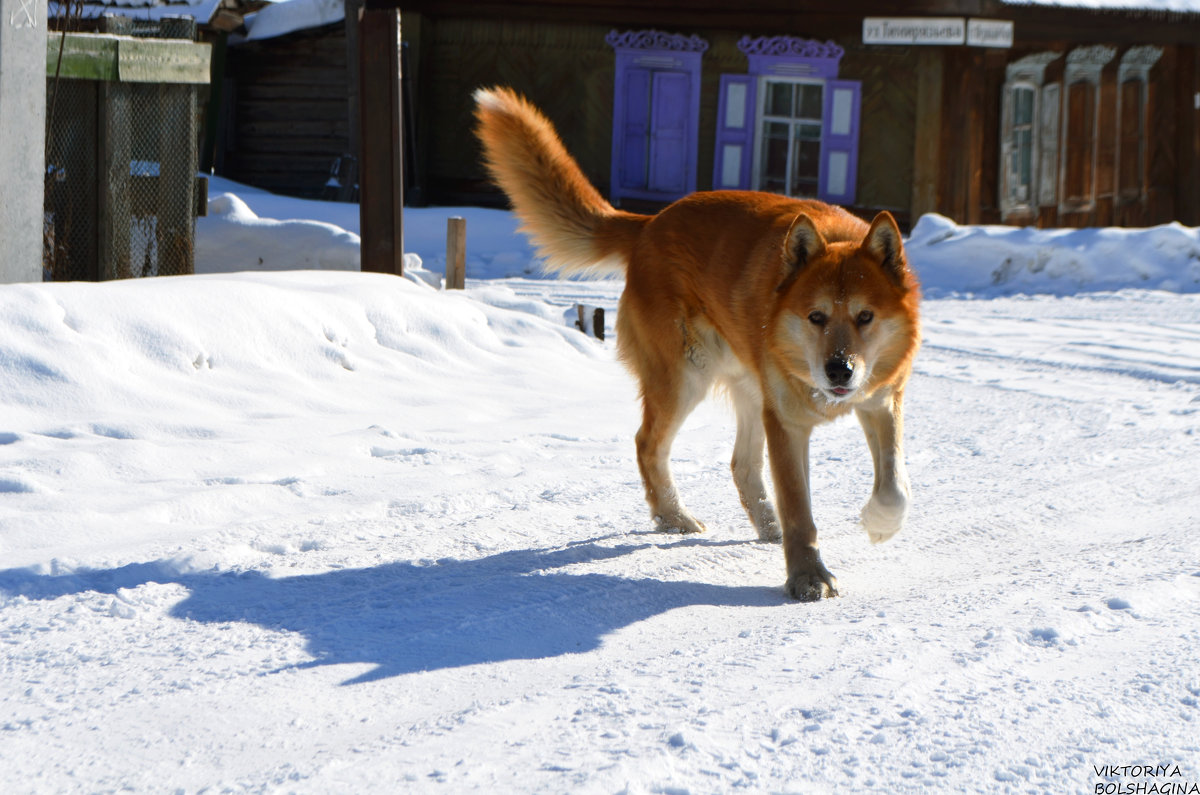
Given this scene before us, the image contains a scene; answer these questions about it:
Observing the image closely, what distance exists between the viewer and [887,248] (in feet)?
11.9

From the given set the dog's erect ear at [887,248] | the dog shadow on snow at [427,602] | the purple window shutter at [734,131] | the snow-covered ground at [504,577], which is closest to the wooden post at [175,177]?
the snow-covered ground at [504,577]

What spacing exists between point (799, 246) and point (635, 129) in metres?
12.6

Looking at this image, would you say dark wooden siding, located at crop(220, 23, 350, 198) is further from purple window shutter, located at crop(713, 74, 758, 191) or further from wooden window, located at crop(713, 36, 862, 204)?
wooden window, located at crop(713, 36, 862, 204)

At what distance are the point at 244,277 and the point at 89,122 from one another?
1226 mm

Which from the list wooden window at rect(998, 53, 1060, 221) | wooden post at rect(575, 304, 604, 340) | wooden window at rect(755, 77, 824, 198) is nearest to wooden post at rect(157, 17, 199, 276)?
wooden post at rect(575, 304, 604, 340)

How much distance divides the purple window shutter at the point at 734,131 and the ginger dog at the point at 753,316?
11.1 metres

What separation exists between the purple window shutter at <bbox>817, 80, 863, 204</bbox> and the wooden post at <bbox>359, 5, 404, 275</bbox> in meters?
8.91

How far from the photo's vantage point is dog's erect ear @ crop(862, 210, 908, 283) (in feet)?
11.7

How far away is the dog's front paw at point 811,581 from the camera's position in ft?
11.2

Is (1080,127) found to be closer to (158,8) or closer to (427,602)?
(158,8)

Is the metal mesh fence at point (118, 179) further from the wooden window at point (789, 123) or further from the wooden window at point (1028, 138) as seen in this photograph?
the wooden window at point (1028, 138)

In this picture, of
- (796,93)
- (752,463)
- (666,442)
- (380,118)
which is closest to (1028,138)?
(796,93)

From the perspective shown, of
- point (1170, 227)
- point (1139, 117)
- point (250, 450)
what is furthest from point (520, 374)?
point (1139, 117)

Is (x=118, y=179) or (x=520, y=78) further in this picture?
(x=520, y=78)
